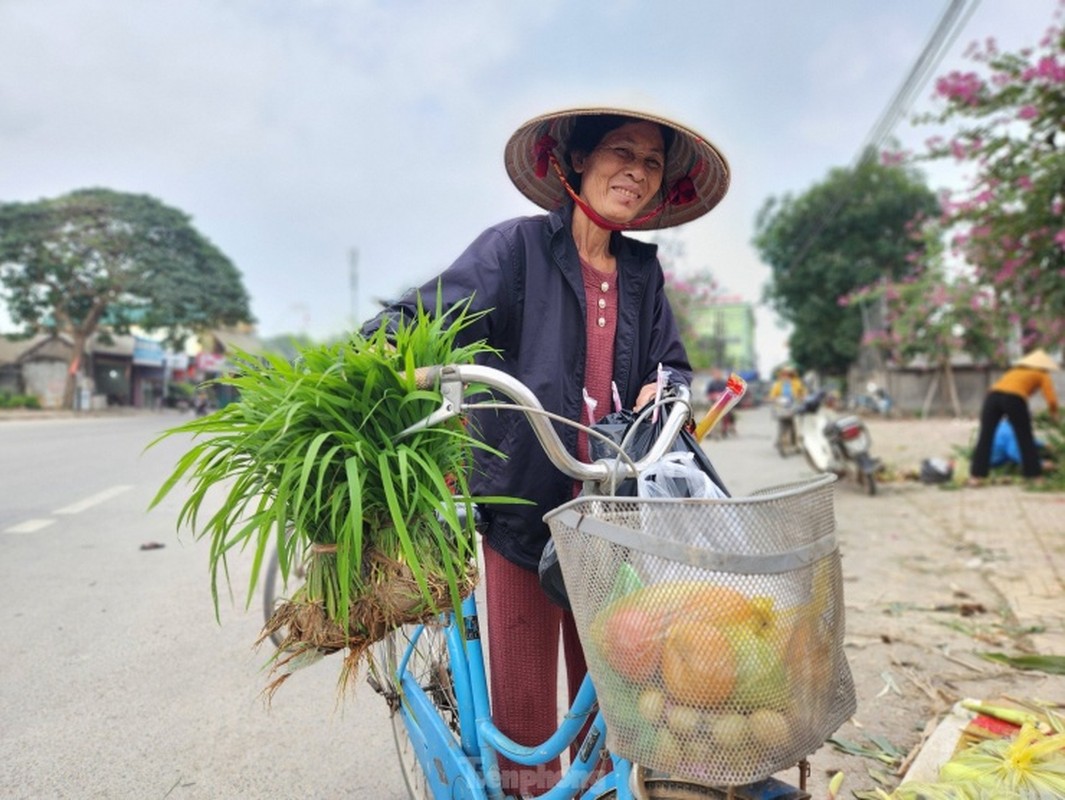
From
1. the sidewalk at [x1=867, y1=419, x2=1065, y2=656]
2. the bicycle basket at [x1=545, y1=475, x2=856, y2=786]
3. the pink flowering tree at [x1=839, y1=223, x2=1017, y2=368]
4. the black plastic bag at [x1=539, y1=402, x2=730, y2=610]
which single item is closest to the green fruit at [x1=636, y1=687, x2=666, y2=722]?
the bicycle basket at [x1=545, y1=475, x2=856, y2=786]

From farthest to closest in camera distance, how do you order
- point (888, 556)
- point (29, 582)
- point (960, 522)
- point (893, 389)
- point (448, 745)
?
point (893, 389) < point (960, 522) < point (888, 556) < point (29, 582) < point (448, 745)

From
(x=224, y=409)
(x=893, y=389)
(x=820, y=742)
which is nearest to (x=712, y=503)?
(x=820, y=742)

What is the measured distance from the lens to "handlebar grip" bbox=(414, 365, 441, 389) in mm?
1480

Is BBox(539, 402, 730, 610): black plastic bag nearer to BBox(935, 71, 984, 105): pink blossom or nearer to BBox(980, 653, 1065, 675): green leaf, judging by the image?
BBox(980, 653, 1065, 675): green leaf

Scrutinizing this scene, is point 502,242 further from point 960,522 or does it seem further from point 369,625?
point 960,522

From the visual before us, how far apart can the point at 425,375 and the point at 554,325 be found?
51 centimetres

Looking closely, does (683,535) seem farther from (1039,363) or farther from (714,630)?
(1039,363)

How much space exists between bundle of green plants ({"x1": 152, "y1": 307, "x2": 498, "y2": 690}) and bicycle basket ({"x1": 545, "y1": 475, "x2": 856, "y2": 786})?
39 centimetres

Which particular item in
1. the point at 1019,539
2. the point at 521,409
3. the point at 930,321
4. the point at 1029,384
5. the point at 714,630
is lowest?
the point at 1019,539

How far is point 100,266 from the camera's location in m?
33.5

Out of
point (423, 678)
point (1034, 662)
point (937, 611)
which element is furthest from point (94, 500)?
point (1034, 662)

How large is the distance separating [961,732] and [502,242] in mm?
1859

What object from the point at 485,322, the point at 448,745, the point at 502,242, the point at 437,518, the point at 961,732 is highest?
the point at 502,242

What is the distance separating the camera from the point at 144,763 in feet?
9.21
